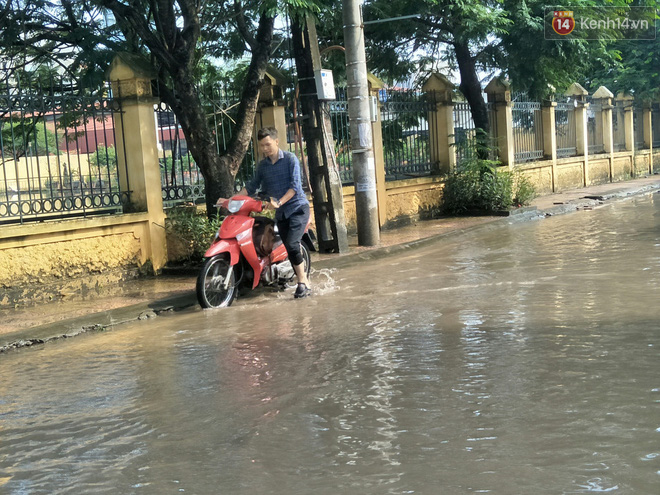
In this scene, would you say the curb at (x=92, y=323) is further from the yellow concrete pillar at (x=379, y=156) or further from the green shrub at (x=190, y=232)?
the yellow concrete pillar at (x=379, y=156)

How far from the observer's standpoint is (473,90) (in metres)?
20.0

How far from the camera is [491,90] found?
70.3ft

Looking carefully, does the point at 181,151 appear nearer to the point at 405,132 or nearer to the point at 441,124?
the point at 405,132

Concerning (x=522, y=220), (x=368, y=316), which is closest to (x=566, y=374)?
(x=368, y=316)

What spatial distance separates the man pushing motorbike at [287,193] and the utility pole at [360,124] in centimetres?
362

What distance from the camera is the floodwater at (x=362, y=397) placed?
4.08m

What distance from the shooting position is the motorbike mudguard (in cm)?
938

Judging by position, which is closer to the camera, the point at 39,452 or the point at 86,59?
the point at 39,452

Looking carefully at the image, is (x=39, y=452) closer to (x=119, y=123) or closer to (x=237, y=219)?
(x=237, y=219)

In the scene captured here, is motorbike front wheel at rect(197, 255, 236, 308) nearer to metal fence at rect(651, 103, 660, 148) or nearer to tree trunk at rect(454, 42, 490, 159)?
tree trunk at rect(454, 42, 490, 159)

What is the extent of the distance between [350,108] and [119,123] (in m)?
3.57

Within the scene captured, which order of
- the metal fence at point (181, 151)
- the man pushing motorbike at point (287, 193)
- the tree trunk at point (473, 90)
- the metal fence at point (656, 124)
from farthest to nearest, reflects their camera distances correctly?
the metal fence at point (656, 124) < the tree trunk at point (473, 90) < the metal fence at point (181, 151) < the man pushing motorbike at point (287, 193)

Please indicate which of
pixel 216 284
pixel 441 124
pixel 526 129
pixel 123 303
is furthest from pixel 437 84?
pixel 123 303

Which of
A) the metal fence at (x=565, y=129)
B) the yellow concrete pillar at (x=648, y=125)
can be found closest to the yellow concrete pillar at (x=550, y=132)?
the metal fence at (x=565, y=129)
